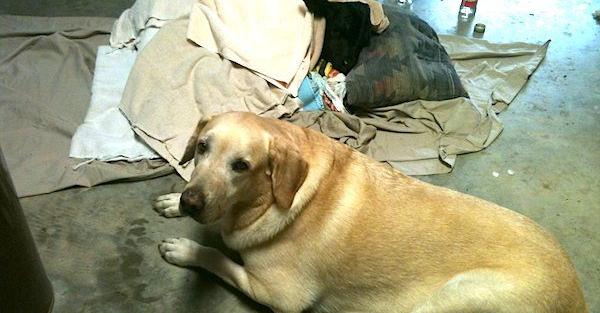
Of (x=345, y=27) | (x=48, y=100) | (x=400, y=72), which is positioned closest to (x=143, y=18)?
(x=48, y=100)

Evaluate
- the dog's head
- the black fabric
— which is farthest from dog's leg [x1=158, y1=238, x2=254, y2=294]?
the black fabric

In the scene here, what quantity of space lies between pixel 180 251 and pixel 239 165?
2.14 ft

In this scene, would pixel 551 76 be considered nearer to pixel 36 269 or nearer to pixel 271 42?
pixel 271 42

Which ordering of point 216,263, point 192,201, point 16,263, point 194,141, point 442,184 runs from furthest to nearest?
point 442,184 < point 216,263 < point 194,141 < point 16,263 < point 192,201

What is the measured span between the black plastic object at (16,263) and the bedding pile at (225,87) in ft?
2.27

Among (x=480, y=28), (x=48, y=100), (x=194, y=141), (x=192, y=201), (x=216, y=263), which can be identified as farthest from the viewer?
(x=480, y=28)

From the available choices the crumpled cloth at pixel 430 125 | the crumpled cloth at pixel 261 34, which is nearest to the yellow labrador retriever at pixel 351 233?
the crumpled cloth at pixel 430 125

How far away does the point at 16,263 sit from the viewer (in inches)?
67.2

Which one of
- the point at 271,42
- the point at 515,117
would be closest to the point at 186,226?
the point at 271,42

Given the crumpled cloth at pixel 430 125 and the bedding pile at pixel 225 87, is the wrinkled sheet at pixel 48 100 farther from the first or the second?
the crumpled cloth at pixel 430 125

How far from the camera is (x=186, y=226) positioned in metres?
2.30

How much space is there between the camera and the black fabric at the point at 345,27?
9.88 feet

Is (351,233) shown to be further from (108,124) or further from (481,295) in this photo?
(108,124)

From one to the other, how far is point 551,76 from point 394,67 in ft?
4.47
